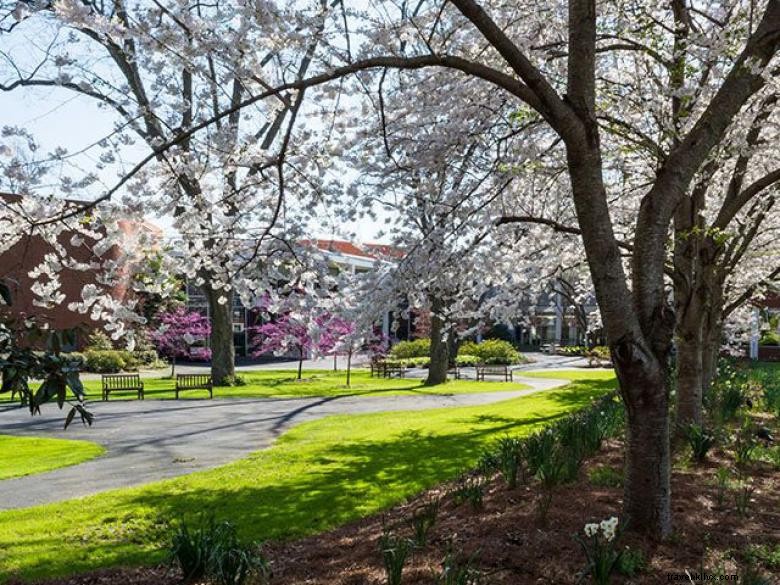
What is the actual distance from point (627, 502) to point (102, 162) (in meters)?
5.54

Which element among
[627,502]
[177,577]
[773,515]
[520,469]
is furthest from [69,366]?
[773,515]

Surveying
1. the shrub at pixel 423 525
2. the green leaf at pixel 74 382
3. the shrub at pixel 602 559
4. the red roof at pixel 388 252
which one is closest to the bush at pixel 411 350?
the red roof at pixel 388 252

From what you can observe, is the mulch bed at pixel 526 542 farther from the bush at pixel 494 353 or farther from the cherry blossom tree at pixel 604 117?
the bush at pixel 494 353

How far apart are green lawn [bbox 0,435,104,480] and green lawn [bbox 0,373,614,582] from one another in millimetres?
2847

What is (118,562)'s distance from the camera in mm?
5871

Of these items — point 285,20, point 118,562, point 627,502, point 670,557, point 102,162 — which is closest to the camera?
point 670,557

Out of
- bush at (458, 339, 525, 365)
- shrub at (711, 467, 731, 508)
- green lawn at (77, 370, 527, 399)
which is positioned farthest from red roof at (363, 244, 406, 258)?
bush at (458, 339, 525, 365)

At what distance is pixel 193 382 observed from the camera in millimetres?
25172

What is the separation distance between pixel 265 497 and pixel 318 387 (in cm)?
1801

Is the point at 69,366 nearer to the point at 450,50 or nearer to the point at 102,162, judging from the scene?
the point at 102,162

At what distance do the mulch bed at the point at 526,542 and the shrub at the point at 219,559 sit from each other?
45 centimetres

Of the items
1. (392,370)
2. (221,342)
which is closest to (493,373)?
(392,370)

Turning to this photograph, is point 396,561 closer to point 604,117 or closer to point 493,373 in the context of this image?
point 604,117

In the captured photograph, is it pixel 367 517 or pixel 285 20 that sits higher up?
pixel 285 20
